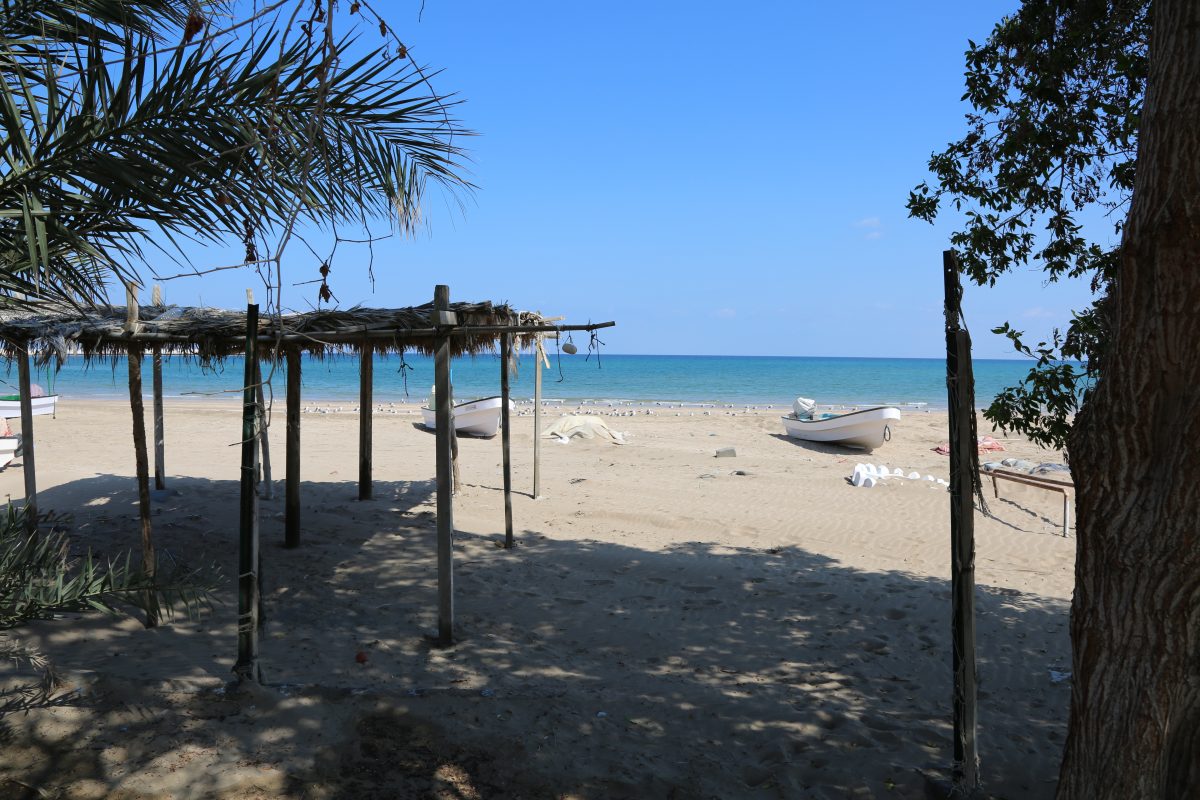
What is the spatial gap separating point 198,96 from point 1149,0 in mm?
5433

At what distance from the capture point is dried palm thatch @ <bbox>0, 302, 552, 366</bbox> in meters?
5.82

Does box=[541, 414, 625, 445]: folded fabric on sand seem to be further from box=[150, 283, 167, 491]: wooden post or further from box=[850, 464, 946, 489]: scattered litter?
box=[150, 283, 167, 491]: wooden post

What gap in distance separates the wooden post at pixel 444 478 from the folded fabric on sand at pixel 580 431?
1173 cm

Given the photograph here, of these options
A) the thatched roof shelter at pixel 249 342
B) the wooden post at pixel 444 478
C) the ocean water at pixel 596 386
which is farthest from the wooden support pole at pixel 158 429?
the ocean water at pixel 596 386

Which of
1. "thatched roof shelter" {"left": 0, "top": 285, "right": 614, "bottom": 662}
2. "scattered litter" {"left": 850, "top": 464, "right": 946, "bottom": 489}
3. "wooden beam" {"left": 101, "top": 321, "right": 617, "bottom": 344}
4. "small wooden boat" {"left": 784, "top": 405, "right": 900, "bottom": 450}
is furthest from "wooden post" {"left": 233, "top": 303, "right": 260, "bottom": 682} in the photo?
"small wooden boat" {"left": 784, "top": 405, "right": 900, "bottom": 450}

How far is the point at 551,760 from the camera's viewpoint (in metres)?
3.98

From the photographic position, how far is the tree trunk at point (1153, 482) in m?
2.61

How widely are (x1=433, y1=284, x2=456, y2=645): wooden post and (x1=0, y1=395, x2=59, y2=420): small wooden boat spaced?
13.8 m

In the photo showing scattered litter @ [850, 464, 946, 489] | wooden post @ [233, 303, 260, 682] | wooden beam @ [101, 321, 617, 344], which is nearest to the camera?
wooden post @ [233, 303, 260, 682]

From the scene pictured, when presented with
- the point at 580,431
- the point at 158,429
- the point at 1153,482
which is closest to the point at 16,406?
the point at 580,431

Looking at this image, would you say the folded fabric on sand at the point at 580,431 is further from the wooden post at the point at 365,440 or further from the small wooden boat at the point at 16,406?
the small wooden boat at the point at 16,406

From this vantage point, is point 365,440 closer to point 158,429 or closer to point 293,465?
point 293,465

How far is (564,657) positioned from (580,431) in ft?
41.1

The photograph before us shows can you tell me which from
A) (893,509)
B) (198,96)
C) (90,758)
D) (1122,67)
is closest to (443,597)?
(90,758)
